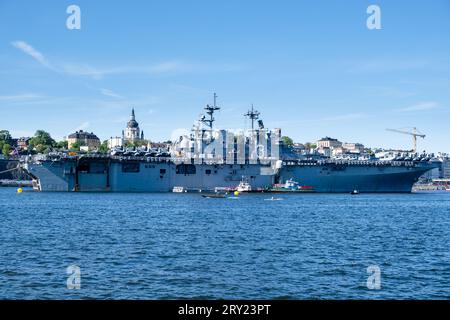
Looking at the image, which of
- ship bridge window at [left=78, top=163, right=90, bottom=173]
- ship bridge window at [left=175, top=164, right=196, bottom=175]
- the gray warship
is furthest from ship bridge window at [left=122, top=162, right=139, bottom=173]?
ship bridge window at [left=175, top=164, right=196, bottom=175]

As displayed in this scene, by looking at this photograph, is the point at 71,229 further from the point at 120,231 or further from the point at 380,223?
the point at 380,223

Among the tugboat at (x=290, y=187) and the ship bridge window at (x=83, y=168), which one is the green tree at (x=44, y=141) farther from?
the tugboat at (x=290, y=187)

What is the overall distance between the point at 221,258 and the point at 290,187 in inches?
2819

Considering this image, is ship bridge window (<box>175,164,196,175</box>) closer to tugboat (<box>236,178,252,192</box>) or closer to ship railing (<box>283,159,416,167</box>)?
tugboat (<box>236,178,252,192</box>)

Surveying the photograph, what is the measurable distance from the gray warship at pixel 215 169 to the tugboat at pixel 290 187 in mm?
788

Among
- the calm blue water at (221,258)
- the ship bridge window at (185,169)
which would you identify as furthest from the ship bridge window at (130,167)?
the calm blue water at (221,258)

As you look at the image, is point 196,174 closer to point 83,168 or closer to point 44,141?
point 83,168

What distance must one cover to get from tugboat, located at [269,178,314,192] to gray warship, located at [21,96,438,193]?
0.79 m

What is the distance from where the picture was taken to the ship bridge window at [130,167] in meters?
95.8

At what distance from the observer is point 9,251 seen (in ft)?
88.0

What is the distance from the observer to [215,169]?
9850 cm

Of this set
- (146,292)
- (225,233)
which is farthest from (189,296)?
(225,233)

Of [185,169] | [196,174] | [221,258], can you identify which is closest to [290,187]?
[196,174]

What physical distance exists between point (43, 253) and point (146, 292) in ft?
31.7
